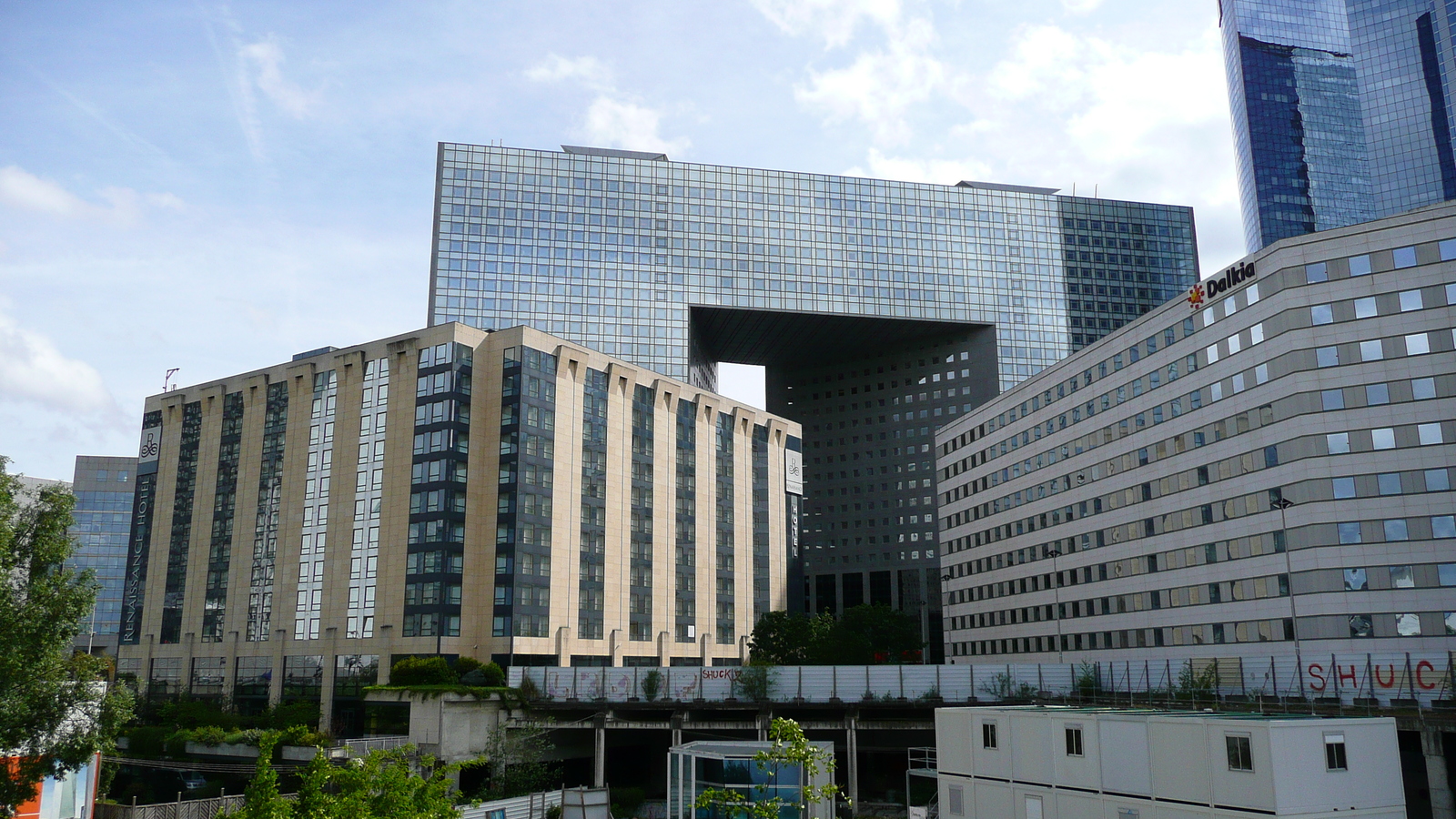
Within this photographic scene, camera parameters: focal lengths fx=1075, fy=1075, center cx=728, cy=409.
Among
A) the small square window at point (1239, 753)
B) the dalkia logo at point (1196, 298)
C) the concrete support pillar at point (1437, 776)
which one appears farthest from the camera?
the dalkia logo at point (1196, 298)

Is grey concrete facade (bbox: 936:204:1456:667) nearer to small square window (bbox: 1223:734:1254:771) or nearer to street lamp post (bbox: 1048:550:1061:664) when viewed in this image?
street lamp post (bbox: 1048:550:1061:664)

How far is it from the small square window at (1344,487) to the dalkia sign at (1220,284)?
17.5 metres

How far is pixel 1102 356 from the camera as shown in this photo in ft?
358

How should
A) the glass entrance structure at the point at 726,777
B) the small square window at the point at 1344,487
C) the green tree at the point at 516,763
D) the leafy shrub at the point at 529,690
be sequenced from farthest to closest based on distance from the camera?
the leafy shrub at the point at 529,690 → the small square window at the point at 1344,487 → the green tree at the point at 516,763 → the glass entrance structure at the point at 726,777

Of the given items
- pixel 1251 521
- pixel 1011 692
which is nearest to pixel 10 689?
pixel 1011 692

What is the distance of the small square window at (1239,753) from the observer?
39188 millimetres

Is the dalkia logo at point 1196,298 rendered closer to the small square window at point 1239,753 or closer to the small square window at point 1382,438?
the small square window at point 1382,438

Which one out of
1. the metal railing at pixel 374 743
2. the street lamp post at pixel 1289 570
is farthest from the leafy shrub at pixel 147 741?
the street lamp post at pixel 1289 570

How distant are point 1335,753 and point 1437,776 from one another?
22.2 meters

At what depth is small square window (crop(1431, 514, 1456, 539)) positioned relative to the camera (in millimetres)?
73688

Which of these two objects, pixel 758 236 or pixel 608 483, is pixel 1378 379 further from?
pixel 758 236

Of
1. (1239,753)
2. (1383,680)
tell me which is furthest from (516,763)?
(1383,680)

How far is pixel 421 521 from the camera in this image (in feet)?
355

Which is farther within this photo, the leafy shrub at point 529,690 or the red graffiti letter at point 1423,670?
the leafy shrub at point 529,690
